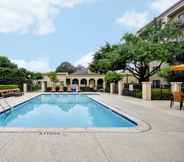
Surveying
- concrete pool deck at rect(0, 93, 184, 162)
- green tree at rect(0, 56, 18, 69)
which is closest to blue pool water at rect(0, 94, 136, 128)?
concrete pool deck at rect(0, 93, 184, 162)

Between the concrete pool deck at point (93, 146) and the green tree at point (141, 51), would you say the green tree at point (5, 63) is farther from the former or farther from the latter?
the concrete pool deck at point (93, 146)

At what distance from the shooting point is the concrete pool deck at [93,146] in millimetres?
4535

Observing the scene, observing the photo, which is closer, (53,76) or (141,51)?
(141,51)

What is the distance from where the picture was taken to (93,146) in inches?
210

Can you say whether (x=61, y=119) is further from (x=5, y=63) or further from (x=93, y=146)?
(x=5, y=63)

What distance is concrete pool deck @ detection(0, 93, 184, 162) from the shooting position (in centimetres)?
454

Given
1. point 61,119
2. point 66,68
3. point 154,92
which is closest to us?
point 61,119

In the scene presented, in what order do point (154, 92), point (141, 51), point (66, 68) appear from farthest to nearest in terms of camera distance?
point (66, 68) → point (141, 51) → point (154, 92)

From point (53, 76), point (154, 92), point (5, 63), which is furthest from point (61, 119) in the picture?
point (5, 63)

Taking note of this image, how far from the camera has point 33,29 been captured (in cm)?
2791

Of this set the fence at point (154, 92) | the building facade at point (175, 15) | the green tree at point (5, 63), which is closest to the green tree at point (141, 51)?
the fence at point (154, 92)

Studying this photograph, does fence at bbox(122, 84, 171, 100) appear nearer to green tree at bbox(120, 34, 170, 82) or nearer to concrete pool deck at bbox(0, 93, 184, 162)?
green tree at bbox(120, 34, 170, 82)

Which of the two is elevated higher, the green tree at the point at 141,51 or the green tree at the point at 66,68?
the green tree at the point at 66,68

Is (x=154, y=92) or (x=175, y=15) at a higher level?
(x=175, y=15)
